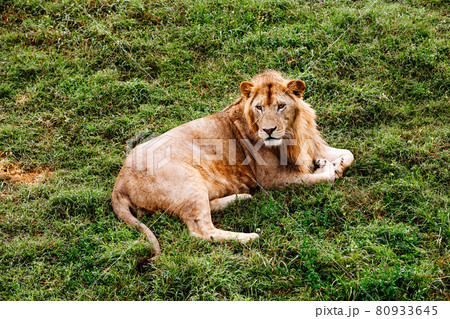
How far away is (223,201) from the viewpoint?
510cm

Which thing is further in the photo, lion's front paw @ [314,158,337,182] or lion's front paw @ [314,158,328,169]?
lion's front paw @ [314,158,328,169]

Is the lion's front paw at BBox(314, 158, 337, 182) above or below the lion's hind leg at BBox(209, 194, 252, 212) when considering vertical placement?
above

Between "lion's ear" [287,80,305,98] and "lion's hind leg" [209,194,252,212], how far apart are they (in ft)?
4.56

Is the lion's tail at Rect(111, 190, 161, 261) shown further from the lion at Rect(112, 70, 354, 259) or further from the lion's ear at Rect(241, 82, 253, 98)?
the lion's ear at Rect(241, 82, 253, 98)

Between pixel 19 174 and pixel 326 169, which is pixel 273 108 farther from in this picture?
pixel 19 174

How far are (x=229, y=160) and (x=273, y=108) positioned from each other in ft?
2.83

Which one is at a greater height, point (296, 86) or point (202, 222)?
point (296, 86)

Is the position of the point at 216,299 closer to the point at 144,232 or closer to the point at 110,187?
the point at 144,232

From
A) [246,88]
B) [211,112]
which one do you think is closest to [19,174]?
[211,112]

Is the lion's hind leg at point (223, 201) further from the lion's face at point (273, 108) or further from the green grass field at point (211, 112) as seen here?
the lion's face at point (273, 108)

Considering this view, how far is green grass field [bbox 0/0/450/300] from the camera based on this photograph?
12.8 ft

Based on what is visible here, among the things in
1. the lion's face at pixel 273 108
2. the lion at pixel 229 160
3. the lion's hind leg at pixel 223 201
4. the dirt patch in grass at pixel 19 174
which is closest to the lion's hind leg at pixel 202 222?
the lion at pixel 229 160

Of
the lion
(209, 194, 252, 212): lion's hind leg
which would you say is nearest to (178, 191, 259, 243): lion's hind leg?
the lion

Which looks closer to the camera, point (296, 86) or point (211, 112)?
point (296, 86)
